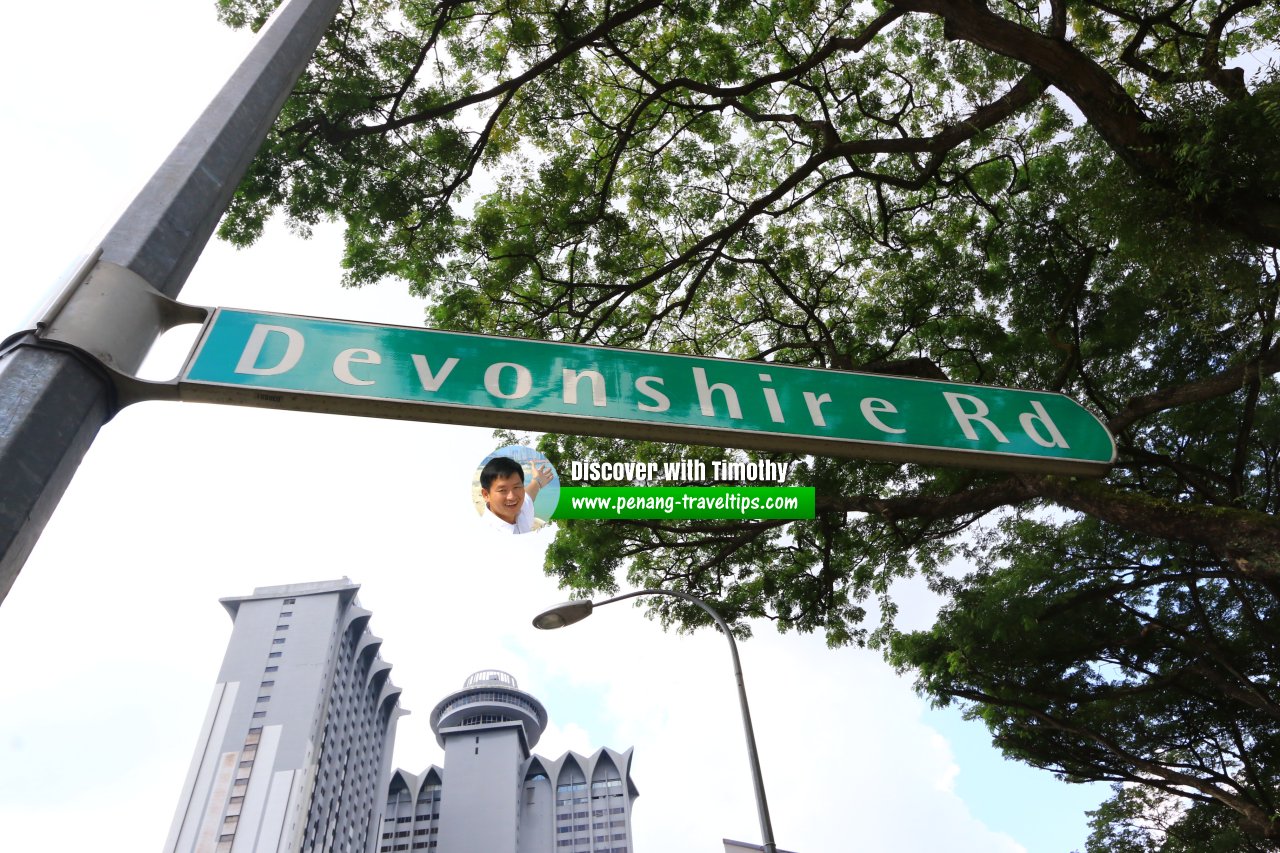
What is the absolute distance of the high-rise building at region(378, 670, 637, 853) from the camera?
291 ft

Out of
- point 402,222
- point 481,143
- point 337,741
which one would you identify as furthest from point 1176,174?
point 337,741

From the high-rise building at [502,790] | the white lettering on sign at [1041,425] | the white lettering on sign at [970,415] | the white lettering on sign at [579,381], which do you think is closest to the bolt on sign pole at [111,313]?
the white lettering on sign at [579,381]

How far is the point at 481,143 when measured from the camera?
322 inches

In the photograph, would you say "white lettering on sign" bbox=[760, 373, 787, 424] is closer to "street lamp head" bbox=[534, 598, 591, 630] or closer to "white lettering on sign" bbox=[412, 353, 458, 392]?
"white lettering on sign" bbox=[412, 353, 458, 392]

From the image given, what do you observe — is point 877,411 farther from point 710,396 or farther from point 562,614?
point 562,614

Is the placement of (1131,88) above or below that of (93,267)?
above

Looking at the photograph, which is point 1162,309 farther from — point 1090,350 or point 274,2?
point 274,2

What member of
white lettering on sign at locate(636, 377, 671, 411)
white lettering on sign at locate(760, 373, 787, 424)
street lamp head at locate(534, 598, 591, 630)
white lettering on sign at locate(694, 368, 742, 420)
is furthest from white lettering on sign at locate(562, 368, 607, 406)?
street lamp head at locate(534, 598, 591, 630)

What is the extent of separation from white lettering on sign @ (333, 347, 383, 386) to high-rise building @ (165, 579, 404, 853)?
3211 inches

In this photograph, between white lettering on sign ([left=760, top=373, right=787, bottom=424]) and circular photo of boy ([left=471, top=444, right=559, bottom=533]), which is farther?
circular photo of boy ([left=471, top=444, right=559, bottom=533])

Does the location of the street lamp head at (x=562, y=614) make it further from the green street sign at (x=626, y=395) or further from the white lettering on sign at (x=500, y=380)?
the white lettering on sign at (x=500, y=380)

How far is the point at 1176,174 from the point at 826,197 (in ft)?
17.8

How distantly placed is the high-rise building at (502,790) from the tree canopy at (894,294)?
3462 inches

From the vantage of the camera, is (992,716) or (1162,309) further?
(992,716)
